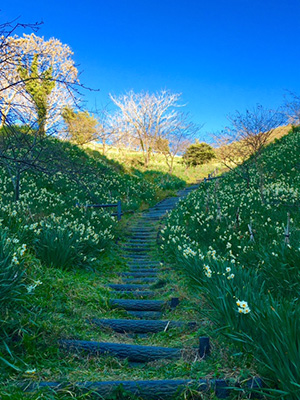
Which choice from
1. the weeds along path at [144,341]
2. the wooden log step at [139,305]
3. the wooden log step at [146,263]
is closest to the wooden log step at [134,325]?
the weeds along path at [144,341]

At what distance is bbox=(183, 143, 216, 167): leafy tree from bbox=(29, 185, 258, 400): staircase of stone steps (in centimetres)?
2385

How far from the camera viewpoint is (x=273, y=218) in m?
7.44

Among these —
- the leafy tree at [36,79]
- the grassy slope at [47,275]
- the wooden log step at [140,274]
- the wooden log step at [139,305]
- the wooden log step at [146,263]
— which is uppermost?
the leafy tree at [36,79]

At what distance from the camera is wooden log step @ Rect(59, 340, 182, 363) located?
341 cm

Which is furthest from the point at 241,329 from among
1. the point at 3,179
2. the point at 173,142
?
the point at 173,142

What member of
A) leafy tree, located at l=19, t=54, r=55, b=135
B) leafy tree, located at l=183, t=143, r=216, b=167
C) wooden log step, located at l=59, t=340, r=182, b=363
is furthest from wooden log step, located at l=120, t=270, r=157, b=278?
leafy tree, located at l=183, t=143, r=216, b=167

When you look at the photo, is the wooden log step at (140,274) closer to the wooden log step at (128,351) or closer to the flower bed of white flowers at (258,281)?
the flower bed of white flowers at (258,281)

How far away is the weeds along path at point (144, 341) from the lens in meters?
2.67

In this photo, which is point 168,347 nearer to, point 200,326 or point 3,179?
point 200,326

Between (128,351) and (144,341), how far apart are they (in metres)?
0.61

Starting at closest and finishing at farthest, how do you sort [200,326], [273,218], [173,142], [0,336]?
[0,336], [200,326], [273,218], [173,142]

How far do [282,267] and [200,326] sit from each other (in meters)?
1.35

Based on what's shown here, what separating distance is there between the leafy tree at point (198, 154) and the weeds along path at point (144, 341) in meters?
24.7

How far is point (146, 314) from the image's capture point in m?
4.77
